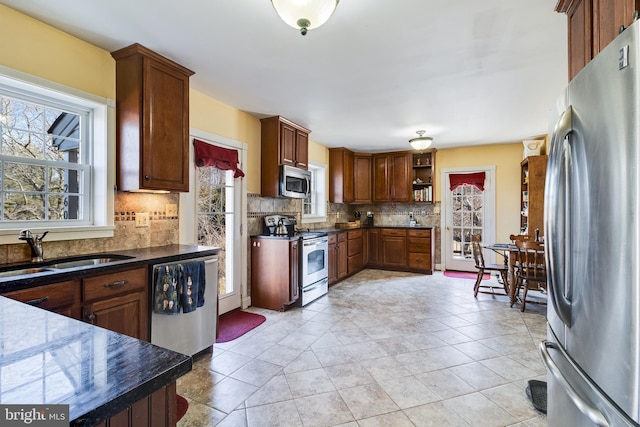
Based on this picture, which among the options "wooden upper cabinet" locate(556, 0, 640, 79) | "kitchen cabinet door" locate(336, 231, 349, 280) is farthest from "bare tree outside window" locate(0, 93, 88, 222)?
"kitchen cabinet door" locate(336, 231, 349, 280)

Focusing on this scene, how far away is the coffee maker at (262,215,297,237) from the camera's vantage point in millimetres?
4020

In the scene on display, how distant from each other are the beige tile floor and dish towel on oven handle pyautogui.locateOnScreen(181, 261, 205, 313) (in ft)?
1.61

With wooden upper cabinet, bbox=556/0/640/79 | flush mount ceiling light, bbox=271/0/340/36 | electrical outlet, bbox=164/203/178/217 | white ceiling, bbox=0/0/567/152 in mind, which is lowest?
electrical outlet, bbox=164/203/178/217

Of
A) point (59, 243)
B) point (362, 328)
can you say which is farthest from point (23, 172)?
point (362, 328)

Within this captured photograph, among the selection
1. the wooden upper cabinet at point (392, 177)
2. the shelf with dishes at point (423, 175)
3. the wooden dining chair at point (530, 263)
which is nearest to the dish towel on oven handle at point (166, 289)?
the wooden dining chair at point (530, 263)

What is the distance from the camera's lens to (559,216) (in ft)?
3.56

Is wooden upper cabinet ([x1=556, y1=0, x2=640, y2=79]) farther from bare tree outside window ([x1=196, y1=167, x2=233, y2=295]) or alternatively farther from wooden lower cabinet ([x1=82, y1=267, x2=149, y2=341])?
bare tree outside window ([x1=196, y1=167, x2=233, y2=295])

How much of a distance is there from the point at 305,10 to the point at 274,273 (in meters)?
2.88

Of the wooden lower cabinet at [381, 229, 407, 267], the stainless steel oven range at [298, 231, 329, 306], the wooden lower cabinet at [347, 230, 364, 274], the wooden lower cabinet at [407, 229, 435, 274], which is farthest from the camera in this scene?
the wooden lower cabinet at [381, 229, 407, 267]

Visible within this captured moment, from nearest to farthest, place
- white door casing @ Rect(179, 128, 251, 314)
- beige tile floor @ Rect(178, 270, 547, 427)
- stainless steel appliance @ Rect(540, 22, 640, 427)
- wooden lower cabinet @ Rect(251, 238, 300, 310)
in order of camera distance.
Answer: stainless steel appliance @ Rect(540, 22, 640, 427)
beige tile floor @ Rect(178, 270, 547, 427)
white door casing @ Rect(179, 128, 251, 314)
wooden lower cabinet @ Rect(251, 238, 300, 310)

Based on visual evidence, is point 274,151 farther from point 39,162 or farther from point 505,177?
point 505,177

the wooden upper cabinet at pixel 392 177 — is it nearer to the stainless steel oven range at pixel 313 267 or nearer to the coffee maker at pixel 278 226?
the stainless steel oven range at pixel 313 267

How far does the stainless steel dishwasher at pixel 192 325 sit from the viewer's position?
2.21m

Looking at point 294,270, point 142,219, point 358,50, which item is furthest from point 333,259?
point 358,50
